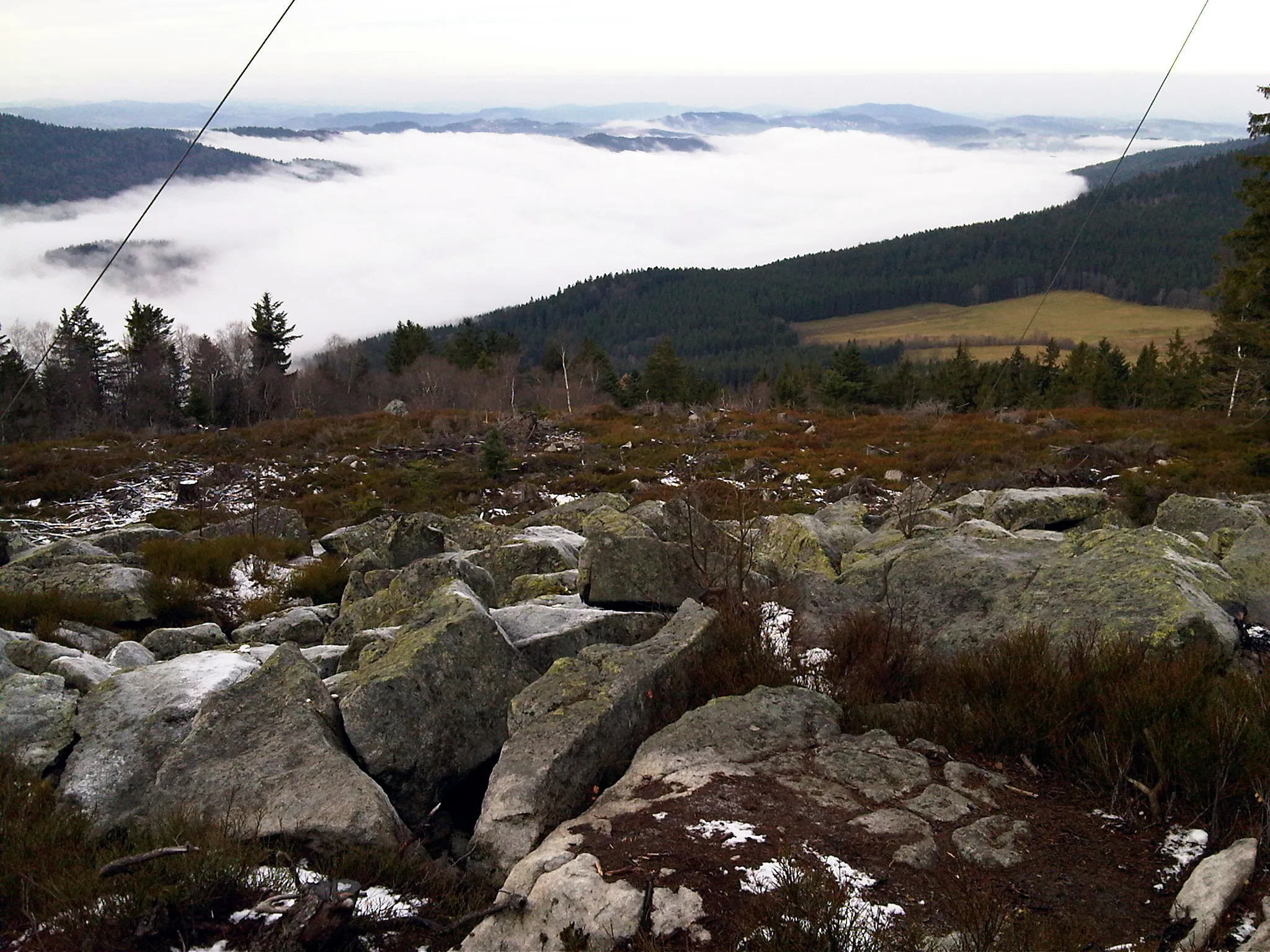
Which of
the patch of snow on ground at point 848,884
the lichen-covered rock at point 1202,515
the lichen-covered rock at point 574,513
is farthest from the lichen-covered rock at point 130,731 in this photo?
the lichen-covered rock at point 1202,515

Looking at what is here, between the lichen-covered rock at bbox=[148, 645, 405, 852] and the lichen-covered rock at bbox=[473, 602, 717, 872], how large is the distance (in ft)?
1.95

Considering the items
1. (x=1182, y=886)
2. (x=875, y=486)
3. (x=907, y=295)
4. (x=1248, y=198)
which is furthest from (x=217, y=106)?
(x=907, y=295)

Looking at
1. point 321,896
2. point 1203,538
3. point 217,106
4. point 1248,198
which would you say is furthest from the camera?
point 1248,198

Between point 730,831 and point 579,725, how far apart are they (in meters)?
1.09

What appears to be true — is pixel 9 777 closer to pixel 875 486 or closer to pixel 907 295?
pixel 875 486

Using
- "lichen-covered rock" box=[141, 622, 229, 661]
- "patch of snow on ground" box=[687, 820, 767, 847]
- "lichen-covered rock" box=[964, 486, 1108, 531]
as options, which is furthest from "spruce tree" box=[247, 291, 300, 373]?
"patch of snow on ground" box=[687, 820, 767, 847]

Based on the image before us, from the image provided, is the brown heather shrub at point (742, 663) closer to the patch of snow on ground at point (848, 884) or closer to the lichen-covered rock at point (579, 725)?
the lichen-covered rock at point (579, 725)

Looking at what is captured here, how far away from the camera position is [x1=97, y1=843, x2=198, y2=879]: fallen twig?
309 cm

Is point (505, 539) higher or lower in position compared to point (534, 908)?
lower

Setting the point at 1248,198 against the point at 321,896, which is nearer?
the point at 321,896

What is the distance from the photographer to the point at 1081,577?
586cm

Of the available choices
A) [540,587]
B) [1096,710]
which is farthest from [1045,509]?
[1096,710]

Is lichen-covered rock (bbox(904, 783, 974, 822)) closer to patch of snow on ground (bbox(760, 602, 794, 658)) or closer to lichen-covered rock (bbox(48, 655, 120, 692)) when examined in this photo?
patch of snow on ground (bbox(760, 602, 794, 658))

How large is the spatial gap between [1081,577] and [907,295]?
560 feet
